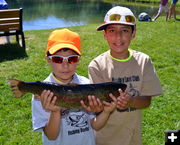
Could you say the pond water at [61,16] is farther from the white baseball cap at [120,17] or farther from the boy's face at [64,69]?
the boy's face at [64,69]

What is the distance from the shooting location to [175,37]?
468 inches

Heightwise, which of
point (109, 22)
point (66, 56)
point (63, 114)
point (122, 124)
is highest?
point (109, 22)

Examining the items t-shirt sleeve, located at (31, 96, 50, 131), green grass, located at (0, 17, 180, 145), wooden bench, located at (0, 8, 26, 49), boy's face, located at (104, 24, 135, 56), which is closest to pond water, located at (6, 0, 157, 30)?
green grass, located at (0, 17, 180, 145)

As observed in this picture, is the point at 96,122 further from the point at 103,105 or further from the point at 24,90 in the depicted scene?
the point at 24,90

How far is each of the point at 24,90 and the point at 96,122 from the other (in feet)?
2.78

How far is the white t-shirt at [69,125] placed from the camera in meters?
2.65

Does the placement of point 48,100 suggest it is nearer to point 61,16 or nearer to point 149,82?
point 149,82

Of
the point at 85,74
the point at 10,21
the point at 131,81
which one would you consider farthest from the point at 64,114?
the point at 10,21

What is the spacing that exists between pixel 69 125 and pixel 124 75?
824 millimetres

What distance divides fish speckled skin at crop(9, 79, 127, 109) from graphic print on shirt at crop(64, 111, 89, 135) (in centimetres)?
25

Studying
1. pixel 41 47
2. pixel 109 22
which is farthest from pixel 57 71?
pixel 41 47

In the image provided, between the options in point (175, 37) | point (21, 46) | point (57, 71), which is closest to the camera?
point (57, 71)

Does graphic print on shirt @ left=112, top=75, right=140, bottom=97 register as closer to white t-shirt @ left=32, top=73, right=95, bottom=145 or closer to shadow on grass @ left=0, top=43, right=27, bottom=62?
white t-shirt @ left=32, top=73, right=95, bottom=145

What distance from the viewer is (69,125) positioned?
2729 mm
